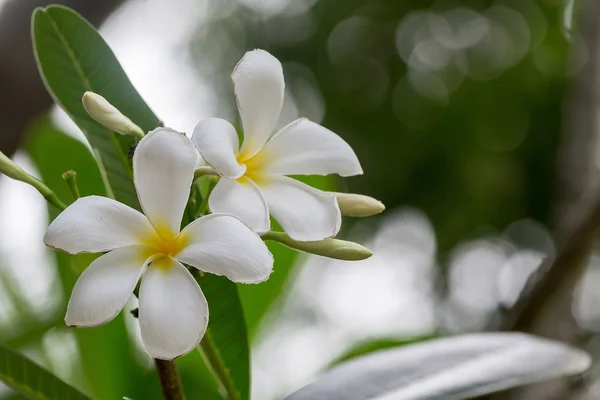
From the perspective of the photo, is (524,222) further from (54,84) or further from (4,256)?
(54,84)

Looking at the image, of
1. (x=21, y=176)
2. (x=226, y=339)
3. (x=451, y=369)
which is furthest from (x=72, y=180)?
(x=451, y=369)

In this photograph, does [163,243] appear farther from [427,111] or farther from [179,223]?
[427,111]

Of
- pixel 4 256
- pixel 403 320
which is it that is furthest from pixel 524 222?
pixel 4 256

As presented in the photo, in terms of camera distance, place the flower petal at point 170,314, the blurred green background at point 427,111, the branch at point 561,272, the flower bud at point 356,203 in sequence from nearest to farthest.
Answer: the flower petal at point 170,314 → the flower bud at point 356,203 → the branch at point 561,272 → the blurred green background at point 427,111

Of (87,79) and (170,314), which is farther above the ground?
(87,79)

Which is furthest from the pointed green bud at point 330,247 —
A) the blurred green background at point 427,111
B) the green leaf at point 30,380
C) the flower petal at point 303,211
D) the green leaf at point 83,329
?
the blurred green background at point 427,111

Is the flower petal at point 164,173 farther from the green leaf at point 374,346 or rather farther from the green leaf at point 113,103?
the green leaf at point 374,346

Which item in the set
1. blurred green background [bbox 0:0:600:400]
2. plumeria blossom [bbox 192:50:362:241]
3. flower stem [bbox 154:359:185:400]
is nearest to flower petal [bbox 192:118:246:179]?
plumeria blossom [bbox 192:50:362:241]
